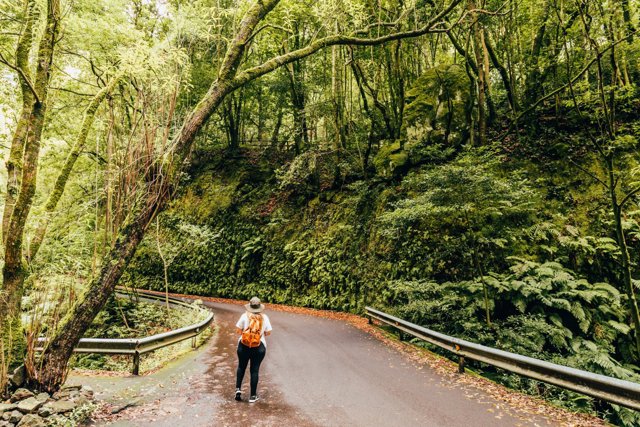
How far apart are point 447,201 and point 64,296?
9.40 metres

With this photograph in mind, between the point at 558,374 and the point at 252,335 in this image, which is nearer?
the point at 558,374

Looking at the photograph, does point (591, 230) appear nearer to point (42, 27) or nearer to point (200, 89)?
point (42, 27)

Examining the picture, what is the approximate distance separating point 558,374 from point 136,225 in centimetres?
709

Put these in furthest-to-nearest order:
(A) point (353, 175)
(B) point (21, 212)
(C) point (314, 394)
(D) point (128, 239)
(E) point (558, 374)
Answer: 1. (A) point (353, 175)
2. (C) point (314, 394)
3. (D) point (128, 239)
4. (B) point (21, 212)
5. (E) point (558, 374)

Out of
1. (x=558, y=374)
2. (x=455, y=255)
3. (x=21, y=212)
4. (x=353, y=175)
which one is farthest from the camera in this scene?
(x=353, y=175)

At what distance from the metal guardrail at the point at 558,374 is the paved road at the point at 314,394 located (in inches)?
27.3

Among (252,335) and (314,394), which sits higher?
(252,335)

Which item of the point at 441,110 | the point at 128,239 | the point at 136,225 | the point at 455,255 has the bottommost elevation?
the point at 455,255

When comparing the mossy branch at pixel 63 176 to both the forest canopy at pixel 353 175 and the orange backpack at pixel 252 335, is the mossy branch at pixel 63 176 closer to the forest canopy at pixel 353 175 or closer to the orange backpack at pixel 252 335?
the forest canopy at pixel 353 175

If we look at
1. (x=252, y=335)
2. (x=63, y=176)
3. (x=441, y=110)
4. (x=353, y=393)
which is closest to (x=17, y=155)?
(x=63, y=176)

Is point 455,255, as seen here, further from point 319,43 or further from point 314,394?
point 319,43

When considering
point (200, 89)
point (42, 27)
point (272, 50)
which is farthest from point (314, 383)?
point (272, 50)

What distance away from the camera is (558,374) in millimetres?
5148

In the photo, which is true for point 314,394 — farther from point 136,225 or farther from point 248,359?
point 136,225
